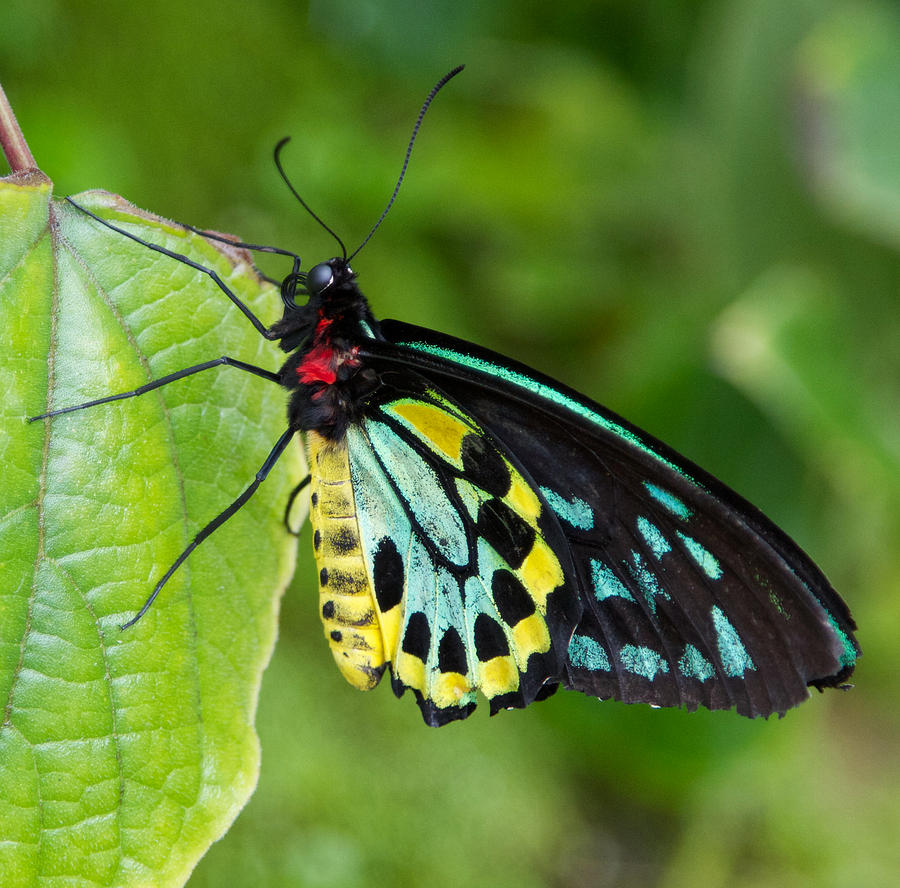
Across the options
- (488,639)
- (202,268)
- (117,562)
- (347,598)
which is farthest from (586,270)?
(117,562)

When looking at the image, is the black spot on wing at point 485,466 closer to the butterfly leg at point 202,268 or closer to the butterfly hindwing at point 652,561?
the butterfly hindwing at point 652,561

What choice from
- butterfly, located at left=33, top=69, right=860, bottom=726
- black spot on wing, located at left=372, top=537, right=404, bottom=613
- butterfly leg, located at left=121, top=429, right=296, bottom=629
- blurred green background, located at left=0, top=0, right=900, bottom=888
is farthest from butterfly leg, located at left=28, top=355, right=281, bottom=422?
blurred green background, located at left=0, top=0, right=900, bottom=888

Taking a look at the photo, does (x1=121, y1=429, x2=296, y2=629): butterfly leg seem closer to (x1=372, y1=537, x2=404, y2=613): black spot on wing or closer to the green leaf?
the green leaf

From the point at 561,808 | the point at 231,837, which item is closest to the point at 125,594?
the point at 231,837

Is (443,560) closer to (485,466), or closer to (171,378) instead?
(485,466)

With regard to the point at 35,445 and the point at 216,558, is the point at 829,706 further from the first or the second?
the point at 35,445

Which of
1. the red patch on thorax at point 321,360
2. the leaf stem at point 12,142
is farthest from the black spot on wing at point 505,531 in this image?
the leaf stem at point 12,142

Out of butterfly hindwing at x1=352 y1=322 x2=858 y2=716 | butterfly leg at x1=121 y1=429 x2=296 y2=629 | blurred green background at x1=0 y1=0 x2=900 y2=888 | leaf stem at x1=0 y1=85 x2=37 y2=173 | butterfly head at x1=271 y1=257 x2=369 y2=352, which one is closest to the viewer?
leaf stem at x1=0 y1=85 x2=37 y2=173
